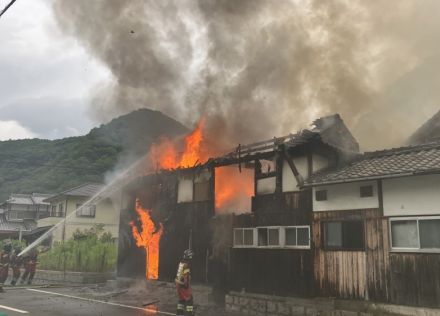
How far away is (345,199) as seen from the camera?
12.8 metres

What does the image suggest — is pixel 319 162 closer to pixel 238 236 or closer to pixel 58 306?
pixel 238 236

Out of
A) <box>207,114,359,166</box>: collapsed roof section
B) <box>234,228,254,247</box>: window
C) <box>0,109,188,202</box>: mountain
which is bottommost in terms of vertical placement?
<box>234,228,254,247</box>: window

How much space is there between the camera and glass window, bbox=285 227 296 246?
46.7 ft

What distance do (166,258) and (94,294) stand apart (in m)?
3.81

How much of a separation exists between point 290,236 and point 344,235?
7.17ft

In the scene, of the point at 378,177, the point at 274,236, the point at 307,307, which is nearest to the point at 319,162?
the point at 274,236

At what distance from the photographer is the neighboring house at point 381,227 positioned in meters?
10.9

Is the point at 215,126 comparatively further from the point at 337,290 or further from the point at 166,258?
the point at 337,290

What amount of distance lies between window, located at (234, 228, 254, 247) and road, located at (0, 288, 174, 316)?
3.55 m

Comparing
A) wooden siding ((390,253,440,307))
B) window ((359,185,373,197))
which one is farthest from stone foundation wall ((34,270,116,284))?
wooden siding ((390,253,440,307))

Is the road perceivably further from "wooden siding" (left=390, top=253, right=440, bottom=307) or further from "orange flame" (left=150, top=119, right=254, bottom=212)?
"wooden siding" (left=390, top=253, right=440, bottom=307)

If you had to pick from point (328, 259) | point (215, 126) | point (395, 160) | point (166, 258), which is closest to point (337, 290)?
point (328, 259)

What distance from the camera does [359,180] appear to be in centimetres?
1182

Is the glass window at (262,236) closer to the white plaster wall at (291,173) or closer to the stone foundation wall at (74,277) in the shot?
the white plaster wall at (291,173)
